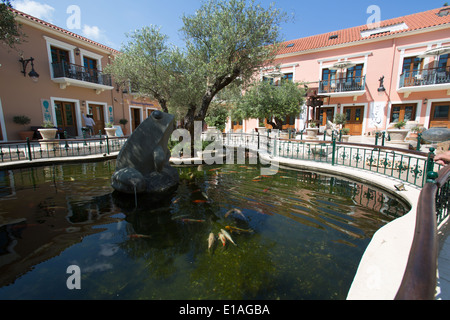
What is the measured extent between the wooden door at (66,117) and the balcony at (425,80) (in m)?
24.5

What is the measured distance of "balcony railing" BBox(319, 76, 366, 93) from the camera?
18438 mm

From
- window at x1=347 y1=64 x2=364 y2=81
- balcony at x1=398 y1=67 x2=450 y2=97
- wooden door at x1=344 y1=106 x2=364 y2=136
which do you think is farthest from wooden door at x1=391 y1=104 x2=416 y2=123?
window at x1=347 y1=64 x2=364 y2=81

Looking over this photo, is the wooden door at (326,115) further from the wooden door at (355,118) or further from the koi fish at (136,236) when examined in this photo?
the koi fish at (136,236)

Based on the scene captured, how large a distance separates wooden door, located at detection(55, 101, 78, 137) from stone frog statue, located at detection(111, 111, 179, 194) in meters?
12.3

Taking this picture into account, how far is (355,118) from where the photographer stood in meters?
19.2

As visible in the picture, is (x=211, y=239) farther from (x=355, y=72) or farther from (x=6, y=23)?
(x=355, y=72)

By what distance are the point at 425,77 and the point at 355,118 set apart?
17.0 ft

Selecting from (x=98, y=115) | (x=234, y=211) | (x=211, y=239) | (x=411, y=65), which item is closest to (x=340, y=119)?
(x=411, y=65)

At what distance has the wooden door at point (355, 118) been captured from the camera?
1889 cm

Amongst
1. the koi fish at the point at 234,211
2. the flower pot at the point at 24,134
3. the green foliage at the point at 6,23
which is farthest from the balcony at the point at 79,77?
the koi fish at the point at 234,211

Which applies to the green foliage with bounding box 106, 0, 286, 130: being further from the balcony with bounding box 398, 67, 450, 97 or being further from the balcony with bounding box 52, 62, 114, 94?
the balcony with bounding box 398, 67, 450, 97

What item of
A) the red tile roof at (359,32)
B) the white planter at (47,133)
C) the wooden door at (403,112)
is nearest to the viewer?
the white planter at (47,133)
